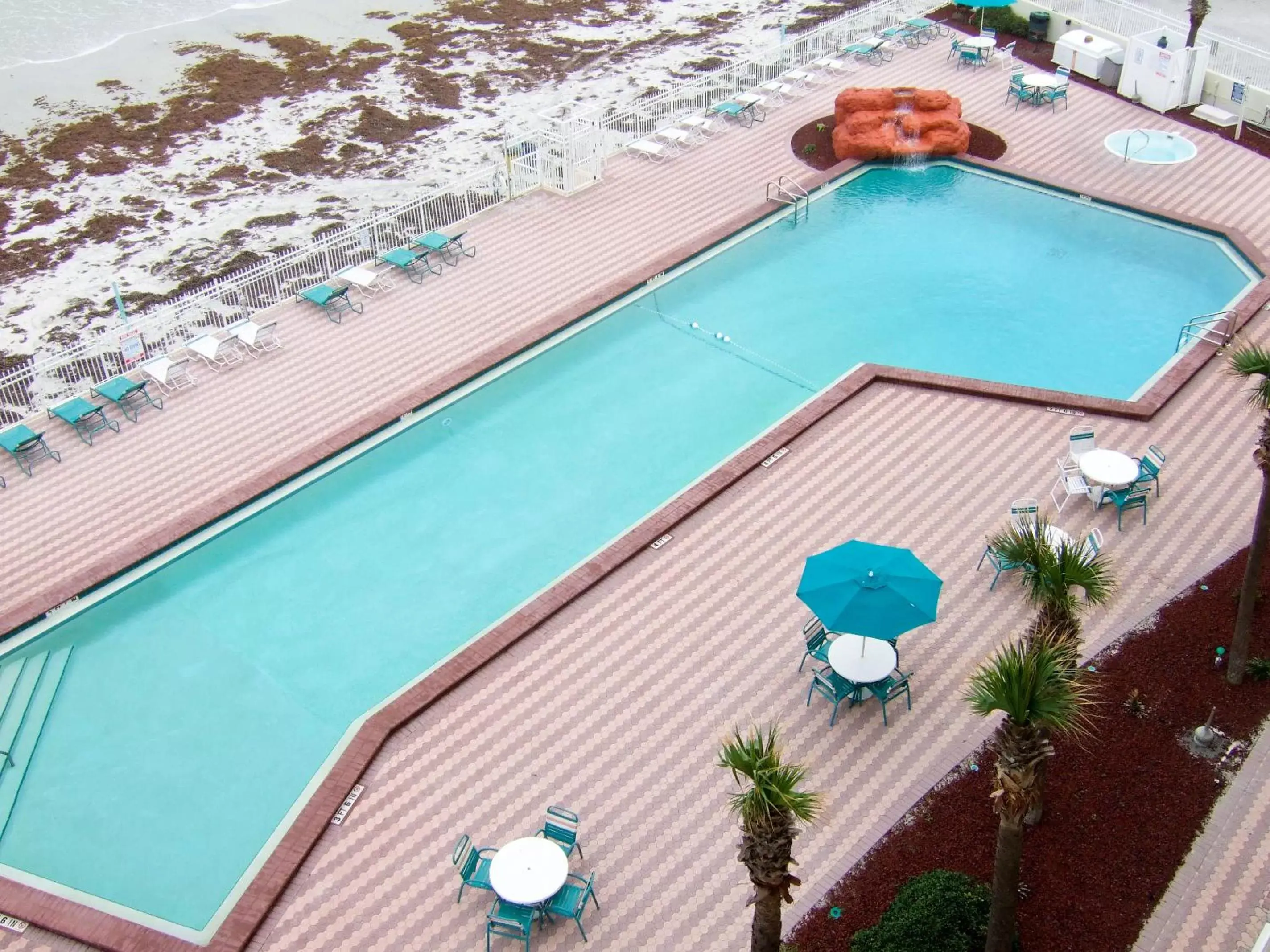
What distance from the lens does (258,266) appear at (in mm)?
23297

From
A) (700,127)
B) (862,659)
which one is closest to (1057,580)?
(862,659)

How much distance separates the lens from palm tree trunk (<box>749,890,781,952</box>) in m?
9.48

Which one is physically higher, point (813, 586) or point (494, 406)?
point (813, 586)

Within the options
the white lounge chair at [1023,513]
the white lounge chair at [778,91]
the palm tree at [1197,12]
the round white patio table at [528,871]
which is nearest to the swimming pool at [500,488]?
the round white patio table at [528,871]

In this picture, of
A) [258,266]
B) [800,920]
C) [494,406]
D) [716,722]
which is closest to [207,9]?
[258,266]

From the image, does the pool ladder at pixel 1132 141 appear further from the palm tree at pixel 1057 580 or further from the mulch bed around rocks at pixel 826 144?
the palm tree at pixel 1057 580

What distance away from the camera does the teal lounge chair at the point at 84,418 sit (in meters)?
19.6

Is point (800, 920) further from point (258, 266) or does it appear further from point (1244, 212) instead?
point (1244, 212)

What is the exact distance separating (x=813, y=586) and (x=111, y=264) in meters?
17.7

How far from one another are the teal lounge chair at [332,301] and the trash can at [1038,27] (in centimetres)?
1993

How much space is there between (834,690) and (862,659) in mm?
504

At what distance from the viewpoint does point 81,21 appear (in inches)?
1550

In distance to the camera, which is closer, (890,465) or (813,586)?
(813,586)

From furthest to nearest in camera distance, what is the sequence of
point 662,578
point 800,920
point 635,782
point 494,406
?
point 494,406 < point 662,578 < point 635,782 < point 800,920
